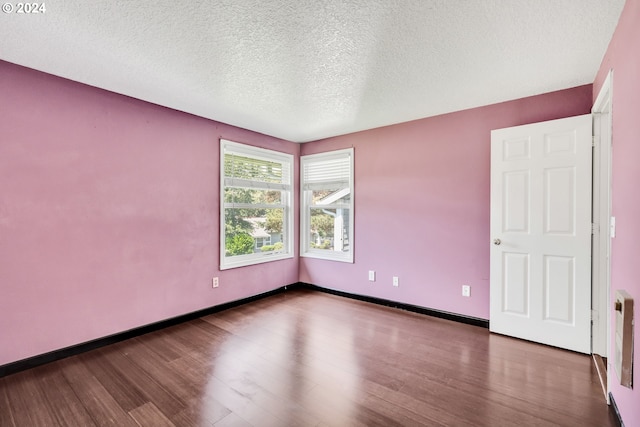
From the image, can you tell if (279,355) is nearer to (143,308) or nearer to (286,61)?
(143,308)

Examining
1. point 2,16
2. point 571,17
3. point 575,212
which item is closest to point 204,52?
point 2,16

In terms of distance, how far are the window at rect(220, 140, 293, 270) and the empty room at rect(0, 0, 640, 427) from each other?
0.05 metres

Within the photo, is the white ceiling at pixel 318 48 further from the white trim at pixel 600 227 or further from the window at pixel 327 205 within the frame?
Answer: the window at pixel 327 205

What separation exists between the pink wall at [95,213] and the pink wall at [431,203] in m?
2.02

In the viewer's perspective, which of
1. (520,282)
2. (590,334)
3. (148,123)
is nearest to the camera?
(590,334)

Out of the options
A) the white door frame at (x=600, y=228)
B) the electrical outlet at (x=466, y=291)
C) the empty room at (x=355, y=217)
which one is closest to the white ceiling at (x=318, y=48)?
the empty room at (x=355, y=217)

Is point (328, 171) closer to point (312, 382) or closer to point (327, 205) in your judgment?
point (327, 205)

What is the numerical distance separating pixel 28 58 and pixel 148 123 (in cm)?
97

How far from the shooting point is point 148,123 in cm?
301

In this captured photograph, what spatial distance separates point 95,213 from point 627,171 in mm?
3896

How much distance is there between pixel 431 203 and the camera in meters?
3.47

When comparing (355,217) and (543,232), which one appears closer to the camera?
(543,232)

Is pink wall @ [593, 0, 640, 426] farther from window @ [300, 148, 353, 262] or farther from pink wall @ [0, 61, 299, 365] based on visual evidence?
pink wall @ [0, 61, 299, 365]

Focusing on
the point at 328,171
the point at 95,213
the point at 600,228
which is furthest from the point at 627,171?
the point at 95,213
